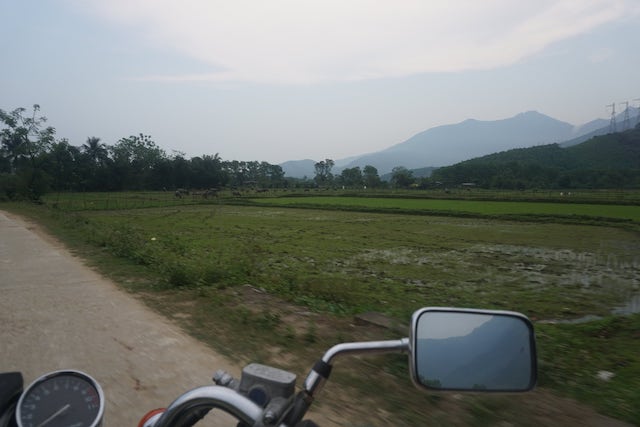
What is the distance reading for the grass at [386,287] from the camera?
310 centimetres

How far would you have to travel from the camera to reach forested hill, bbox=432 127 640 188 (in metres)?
41.5

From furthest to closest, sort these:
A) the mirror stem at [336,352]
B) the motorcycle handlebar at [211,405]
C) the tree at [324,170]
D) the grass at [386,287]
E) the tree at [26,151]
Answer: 1. the tree at [324,170]
2. the tree at [26,151]
3. the grass at [386,287]
4. the mirror stem at [336,352]
5. the motorcycle handlebar at [211,405]

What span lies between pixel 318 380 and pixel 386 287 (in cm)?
595

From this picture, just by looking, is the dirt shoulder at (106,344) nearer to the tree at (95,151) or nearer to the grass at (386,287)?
the grass at (386,287)


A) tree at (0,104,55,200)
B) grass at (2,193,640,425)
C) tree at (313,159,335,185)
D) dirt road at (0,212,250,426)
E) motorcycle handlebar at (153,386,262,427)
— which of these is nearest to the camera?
motorcycle handlebar at (153,386,262,427)

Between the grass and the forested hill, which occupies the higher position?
the forested hill

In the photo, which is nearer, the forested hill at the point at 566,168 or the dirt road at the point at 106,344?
the dirt road at the point at 106,344

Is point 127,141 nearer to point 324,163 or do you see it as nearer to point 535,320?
point 324,163

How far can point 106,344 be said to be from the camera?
3.66 meters

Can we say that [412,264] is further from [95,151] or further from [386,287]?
[95,151]

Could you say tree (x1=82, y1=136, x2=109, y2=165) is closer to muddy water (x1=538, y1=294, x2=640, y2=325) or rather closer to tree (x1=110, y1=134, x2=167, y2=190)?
tree (x1=110, y1=134, x2=167, y2=190)

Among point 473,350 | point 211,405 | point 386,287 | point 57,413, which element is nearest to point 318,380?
point 211,405

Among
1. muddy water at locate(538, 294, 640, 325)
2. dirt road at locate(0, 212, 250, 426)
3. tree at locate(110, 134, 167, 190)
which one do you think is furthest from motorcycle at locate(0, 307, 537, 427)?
tree at locate(110, 134, 167, 190)

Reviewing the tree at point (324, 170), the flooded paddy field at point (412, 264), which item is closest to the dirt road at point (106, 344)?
the flooded paddy field at point (412, 264)
